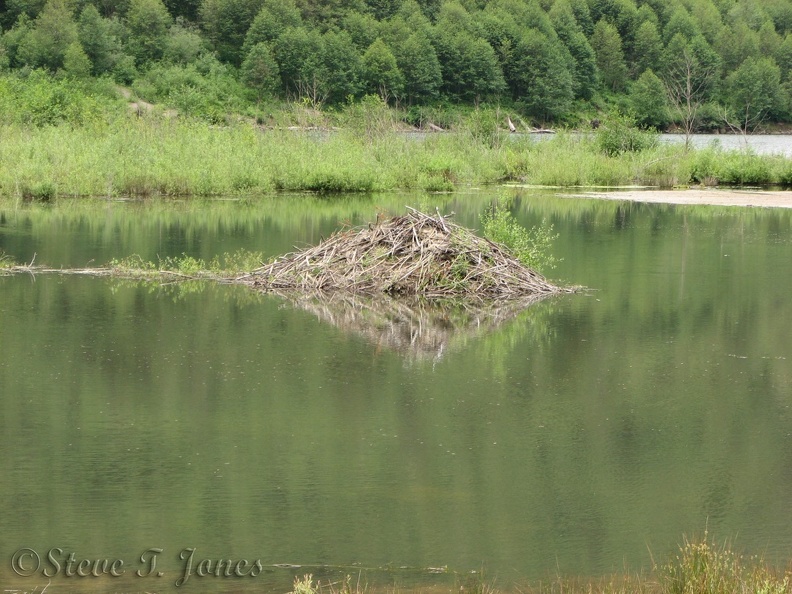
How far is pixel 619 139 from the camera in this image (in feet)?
151

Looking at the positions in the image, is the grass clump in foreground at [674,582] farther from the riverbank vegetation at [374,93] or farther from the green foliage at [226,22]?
the green foliage at [226,22]

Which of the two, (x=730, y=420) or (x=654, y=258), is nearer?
(x=730, y=420)

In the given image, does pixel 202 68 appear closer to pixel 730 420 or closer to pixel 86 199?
pixel 86 199

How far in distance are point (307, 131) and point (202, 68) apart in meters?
50.2

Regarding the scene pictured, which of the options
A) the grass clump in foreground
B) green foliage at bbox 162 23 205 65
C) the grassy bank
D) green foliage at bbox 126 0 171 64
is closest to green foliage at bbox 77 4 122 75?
green foliage at bbox 126 0 171 64

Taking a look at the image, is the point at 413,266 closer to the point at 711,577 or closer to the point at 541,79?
the point at 711,577

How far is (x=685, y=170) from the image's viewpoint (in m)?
42.6

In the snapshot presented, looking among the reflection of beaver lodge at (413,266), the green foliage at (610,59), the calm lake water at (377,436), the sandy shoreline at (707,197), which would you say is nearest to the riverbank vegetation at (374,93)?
the green foliage at (610,59)

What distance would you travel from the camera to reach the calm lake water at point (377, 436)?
7012mm

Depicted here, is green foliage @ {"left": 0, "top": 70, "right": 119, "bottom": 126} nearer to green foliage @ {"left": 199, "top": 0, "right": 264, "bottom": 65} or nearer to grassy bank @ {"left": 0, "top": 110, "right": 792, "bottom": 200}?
grassy bank @ {"left": 0, "top": 110, "right": 792, "bottom": 200}

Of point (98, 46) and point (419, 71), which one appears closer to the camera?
point (98, 46)

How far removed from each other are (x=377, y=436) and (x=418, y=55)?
92.8 metres

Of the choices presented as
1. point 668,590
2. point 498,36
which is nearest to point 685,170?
point 668,590

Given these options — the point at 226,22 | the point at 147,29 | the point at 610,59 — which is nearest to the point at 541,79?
the point at 610,59
